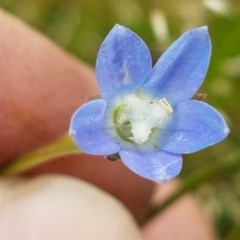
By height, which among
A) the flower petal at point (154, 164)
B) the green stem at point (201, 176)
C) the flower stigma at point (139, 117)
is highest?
the flower petal at point (154, 164)

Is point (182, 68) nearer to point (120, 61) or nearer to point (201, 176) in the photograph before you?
point (120, 61)

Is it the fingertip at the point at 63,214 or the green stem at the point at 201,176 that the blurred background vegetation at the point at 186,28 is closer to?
the green stem at the point at 201,176

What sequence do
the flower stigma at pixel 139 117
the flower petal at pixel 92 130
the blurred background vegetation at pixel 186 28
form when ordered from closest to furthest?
the flower petal at pixel 92 130, the flower stigma at pixel 139 117, the blurred background vegetation at pixel 186 28

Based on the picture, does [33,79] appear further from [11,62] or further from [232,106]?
[232,106]

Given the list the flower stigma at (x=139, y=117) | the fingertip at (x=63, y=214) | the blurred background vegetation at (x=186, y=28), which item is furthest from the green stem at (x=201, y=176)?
the flower stigma at (x=139, y=117)

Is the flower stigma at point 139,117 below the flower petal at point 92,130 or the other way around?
below

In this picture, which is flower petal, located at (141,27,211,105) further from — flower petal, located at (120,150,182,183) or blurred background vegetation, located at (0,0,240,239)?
blurred background vegetation, located at (0,0,240,239)

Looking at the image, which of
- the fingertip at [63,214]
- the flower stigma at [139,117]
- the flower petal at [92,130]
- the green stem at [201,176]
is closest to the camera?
the flower petal at [92,130]
